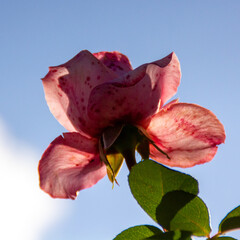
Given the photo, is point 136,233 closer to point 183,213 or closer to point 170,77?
point 183,213

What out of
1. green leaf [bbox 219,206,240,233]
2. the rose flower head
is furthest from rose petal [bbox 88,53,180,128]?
green leaf [bbox 219,206,240,233]

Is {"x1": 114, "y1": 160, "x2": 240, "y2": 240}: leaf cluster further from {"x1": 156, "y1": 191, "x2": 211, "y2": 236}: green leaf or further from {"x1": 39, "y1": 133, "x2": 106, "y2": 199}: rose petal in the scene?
{"x1": 39, "y1": 133, "x2": 106, "y2": 199}: rose petal

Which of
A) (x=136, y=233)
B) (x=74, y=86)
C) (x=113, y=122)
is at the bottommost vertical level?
(x=136, y=233)

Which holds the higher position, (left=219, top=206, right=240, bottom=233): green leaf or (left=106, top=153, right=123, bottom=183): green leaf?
(left=106, top=153, right=123, bottom=183): green leaf

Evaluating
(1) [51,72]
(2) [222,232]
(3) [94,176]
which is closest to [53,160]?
(3) [94,176]

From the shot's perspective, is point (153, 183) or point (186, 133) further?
point (186, 133)

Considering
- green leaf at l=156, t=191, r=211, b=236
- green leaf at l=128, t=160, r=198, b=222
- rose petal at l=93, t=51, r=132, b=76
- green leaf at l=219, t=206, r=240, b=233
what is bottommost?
green leaf at l=219, t=206, r=240, b=233

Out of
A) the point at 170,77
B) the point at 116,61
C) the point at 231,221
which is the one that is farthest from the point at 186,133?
the point at 231,221

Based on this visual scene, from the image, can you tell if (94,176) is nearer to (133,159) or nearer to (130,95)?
(133,159)
